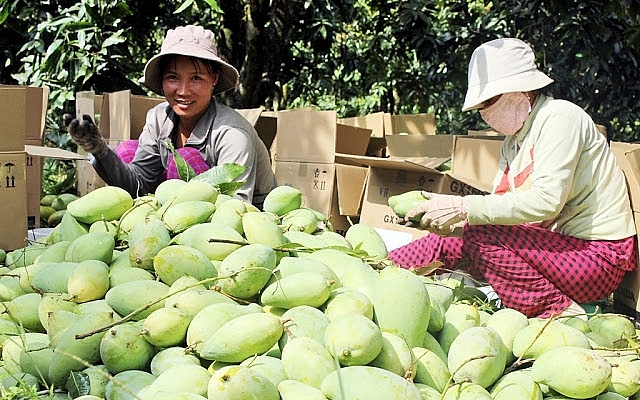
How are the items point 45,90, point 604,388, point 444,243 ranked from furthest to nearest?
point 45,90 → point 444,243 → point 604,388

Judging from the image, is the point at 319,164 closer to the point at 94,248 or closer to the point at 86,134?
the point at 86,134

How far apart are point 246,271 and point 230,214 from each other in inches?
12.3

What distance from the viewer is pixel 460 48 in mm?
6645

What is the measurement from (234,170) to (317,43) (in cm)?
498

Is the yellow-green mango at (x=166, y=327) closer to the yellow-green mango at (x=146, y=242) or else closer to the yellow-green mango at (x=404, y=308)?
the yellow-green mango at (x=146, y=242)

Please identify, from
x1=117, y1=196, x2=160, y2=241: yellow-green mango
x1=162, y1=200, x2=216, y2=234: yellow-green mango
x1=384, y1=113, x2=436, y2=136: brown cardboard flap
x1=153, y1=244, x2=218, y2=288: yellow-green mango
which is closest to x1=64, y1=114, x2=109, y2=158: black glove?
x1=117, y1=196, x2=160, y2=241: yellow-green mango

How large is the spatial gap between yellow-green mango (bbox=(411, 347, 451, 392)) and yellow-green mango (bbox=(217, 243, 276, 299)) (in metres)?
0.30

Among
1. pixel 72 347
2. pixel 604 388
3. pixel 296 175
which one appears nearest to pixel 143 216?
pixel 72 347

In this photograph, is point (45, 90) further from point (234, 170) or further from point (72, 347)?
point (72, 347)

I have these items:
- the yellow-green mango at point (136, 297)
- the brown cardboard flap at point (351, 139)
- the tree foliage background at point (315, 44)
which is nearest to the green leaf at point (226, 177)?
the yellow-green mango at point (136, 297)

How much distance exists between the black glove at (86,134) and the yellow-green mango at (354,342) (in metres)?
1.73

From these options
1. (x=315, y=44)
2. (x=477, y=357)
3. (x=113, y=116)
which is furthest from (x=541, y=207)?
(x=315, y=44)

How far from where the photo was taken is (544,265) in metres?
2.38

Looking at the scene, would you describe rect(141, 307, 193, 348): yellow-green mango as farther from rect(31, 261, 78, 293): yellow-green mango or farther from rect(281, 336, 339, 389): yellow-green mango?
rect(31, 261, 78, 293): yellow-green mango
